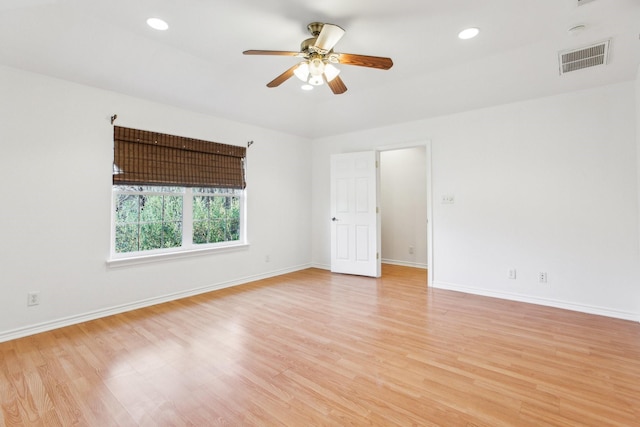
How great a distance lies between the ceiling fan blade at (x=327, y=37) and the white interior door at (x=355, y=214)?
2657mm

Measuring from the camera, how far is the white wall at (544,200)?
310 cm

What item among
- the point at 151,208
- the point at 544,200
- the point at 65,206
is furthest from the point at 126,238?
the point at 544,200

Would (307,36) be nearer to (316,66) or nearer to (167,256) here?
(316,66)

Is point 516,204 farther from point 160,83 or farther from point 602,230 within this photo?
point 160,83

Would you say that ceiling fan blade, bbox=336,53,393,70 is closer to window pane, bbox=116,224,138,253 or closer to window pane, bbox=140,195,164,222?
window pane, bbox=140,195,164,222

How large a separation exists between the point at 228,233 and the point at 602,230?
181 inches

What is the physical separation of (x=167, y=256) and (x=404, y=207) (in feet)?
13.8

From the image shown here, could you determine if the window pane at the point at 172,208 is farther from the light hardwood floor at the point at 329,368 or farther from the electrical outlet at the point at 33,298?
the electrical outlet at the point at 33,298

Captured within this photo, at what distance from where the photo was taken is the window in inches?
133

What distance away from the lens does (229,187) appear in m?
4.35

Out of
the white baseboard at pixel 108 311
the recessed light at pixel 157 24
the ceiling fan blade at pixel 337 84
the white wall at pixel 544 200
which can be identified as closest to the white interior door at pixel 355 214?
the white wall at pixel 544 200

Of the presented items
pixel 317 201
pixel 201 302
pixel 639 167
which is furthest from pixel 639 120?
pixel 201 302

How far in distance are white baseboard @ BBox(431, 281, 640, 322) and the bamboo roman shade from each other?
3.39 m

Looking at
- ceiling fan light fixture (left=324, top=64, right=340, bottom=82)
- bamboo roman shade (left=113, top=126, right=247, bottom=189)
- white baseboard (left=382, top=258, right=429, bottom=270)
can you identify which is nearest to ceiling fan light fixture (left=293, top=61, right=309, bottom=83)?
ceiling fan light fixture (left=324, top=64, right=340, bottom=82)
